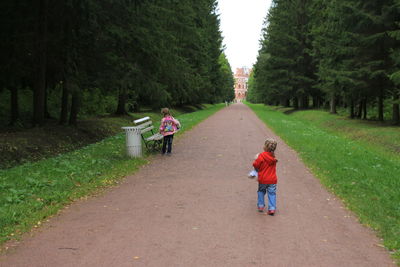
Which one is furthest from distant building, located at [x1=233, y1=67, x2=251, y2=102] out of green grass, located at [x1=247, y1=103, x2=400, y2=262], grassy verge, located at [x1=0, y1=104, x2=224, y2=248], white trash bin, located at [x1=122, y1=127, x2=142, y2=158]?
grassy verge, located at [x1=0, y1=104, x2=224, y2=248]

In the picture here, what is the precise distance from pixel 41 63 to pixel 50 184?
29.1 feet

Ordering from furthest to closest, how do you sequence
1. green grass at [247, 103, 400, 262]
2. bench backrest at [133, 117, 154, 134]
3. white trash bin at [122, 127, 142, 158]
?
bench backrest at [133, 117, 154, 134] → white trash bin at [122, 127, 142, 158] → green grass at [247, 103, 400, 262]

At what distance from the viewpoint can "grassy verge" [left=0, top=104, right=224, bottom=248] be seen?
5652mm

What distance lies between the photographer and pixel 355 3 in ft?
69.9

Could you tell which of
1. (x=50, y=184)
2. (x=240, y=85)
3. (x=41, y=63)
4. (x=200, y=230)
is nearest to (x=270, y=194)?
(x=200, y=230)

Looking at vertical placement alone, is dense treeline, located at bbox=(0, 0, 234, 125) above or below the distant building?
below

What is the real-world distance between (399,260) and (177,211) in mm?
3138

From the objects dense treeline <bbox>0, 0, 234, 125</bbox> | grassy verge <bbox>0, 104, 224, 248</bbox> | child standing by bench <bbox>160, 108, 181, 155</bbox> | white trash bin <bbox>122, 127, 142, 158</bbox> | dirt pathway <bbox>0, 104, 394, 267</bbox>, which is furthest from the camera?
dense treeline <bbox>0, 0, 234, 125</bbox>

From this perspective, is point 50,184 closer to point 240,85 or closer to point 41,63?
point 41,63

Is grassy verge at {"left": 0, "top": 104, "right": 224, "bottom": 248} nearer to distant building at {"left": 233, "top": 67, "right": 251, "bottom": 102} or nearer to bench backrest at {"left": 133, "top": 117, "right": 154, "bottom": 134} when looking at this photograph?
bench backrest at {"left": 133, "top": 117, "right": 154, "bottom": 134}

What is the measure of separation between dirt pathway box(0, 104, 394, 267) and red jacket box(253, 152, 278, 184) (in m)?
0.55

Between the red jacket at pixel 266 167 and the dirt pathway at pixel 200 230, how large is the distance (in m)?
0.55

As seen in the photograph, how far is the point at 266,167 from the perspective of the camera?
6.21m

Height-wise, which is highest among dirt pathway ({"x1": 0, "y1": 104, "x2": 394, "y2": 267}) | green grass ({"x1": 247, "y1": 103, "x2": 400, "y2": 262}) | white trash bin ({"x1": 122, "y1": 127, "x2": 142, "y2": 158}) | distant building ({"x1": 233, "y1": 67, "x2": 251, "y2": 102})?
distant building ({"x1": 233, "y1": 67, "x2": 251, "y2": 102})
